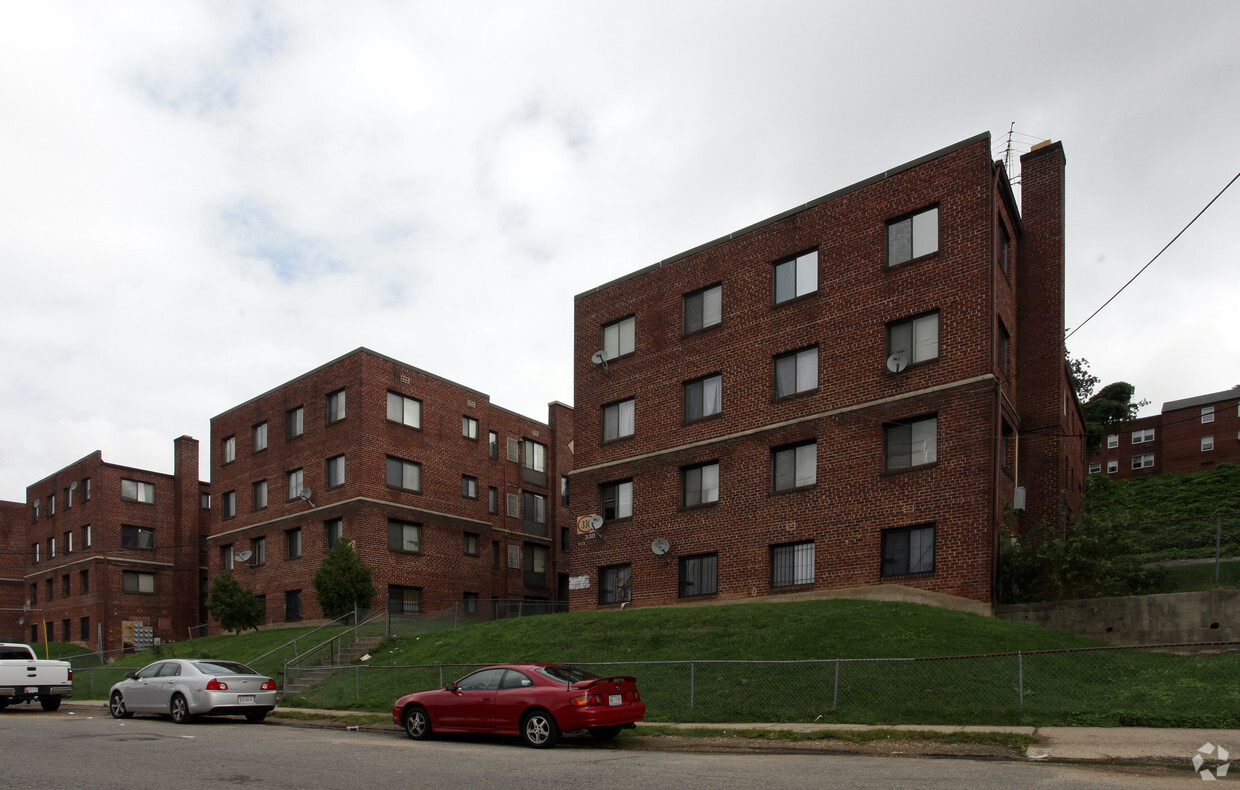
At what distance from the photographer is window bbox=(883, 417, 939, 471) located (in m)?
24.7

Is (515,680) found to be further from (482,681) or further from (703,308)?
(703,308)

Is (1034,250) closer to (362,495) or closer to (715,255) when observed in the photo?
(715,255)

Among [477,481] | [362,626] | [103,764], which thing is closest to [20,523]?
[477,481]

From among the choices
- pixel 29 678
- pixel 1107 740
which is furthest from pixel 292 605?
pixel 1107 740

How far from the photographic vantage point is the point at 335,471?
39344 mm

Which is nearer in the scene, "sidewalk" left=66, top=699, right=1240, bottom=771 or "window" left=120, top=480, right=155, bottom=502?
"sidewalk" left=66, top=699, right=1240, bottom=771

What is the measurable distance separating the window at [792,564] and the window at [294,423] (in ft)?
74.2

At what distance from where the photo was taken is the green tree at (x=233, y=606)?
3844 centimetres

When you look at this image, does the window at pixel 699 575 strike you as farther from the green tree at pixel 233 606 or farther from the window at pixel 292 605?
the green tree at pixel 233 606

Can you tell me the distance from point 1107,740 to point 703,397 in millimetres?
18453

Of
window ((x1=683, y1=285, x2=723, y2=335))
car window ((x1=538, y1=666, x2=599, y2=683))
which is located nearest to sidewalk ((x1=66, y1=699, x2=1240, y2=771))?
car window ((x1=538, y1=666, x2=599, y2=683))

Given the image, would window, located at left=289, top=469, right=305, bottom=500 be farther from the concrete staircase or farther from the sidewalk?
the sidewalk

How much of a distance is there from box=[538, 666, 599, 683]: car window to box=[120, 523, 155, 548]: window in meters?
46.0

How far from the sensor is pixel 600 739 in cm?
1511
